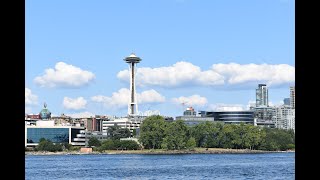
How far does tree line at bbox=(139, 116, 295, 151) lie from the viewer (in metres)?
101

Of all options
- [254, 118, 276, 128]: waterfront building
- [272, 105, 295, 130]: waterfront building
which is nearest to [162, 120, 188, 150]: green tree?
[254, 118, 276, 128]: waterfront building

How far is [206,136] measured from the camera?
4225 inches

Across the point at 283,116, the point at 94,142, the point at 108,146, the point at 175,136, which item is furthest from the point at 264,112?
the point at 175,136

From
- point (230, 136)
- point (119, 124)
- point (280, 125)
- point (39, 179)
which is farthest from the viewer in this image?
A: point (280, 125)

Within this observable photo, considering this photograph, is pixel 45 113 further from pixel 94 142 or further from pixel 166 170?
pixel 166 170

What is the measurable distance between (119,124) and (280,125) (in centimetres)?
4138
